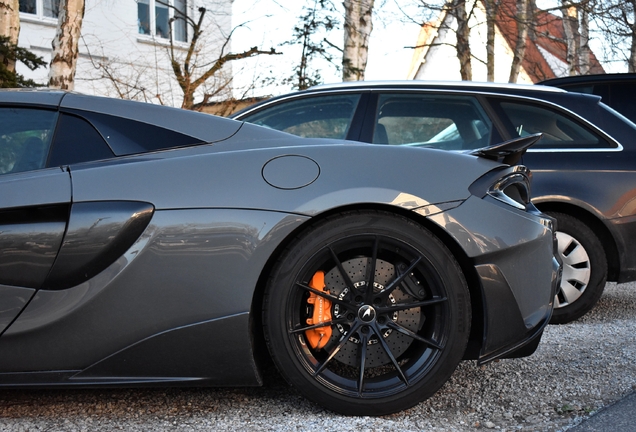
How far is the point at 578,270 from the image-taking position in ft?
15.7

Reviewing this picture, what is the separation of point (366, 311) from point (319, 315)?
7.2 inches

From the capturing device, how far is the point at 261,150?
2842 millimetres

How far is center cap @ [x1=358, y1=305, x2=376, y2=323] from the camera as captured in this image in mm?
2768

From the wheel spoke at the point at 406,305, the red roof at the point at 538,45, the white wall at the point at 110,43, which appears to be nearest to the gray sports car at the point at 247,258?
the wheel spoke at the point at 406,305

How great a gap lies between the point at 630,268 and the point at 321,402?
9.34 ft

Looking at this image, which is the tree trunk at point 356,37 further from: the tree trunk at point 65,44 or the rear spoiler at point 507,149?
the rear spoiler at point 507,149

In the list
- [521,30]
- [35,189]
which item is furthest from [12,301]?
[521,30]

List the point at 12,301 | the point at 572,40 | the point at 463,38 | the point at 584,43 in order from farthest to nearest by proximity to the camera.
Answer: the point at 572,40
the point at 584,43
the point at 463,38
the point at 12,301

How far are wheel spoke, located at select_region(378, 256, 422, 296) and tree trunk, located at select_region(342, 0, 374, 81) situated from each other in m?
8.33

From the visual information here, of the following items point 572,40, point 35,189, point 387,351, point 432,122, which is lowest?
point 387,351

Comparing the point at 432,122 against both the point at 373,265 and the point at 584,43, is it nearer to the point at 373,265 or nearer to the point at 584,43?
the point at 373,265

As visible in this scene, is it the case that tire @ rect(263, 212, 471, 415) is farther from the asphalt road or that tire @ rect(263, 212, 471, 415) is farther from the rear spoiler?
the rear spoiler

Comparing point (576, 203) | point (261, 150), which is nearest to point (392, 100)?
point (576, 203)

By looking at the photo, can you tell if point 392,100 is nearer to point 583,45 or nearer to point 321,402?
point 321,402
